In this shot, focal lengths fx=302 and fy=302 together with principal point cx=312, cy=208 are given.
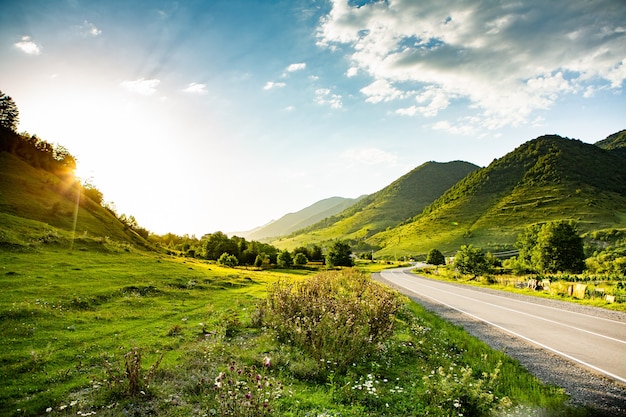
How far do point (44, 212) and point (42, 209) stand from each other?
1.40 m

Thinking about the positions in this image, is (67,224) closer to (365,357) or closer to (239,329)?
(239,329)

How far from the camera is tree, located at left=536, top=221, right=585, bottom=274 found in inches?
2473

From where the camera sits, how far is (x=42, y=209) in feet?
213

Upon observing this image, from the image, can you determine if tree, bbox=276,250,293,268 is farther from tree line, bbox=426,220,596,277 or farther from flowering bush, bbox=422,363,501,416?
flowering bush, bbox=422,363,501,416

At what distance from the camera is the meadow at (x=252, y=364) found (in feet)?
23.7

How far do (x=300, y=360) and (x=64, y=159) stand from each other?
479ft

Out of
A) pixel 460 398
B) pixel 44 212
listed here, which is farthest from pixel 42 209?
pixel 460 398

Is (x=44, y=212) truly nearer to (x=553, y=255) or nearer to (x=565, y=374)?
(x=565, y=374)

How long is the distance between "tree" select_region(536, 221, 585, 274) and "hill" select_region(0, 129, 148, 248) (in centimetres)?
8755

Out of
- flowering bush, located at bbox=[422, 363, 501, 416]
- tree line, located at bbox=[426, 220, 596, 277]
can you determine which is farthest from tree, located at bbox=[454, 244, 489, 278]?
flowering bush, located at bbox=[422, 363, 501, 416]

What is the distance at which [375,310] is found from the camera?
1257 centimetres

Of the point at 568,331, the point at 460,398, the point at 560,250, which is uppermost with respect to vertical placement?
the point at 560,250

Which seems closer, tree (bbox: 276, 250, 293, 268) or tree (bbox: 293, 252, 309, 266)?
tree (bbox: 276, 250, 293, 268)

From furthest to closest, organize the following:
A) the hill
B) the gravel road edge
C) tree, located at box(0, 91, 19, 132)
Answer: tree, located at box(0, 91, 19, 132), the hill, the gravel road edge
